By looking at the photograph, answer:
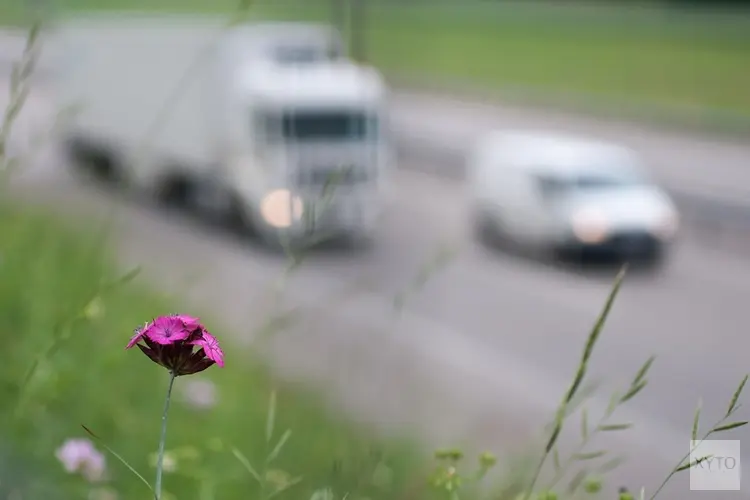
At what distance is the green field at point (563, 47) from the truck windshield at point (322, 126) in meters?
13.8

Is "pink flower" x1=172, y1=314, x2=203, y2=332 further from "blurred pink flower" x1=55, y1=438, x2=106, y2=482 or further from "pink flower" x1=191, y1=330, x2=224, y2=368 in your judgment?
"blurred pink flower" x1=55, y1=438, x2=106, y2=482

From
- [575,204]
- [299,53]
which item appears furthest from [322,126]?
[575,204]

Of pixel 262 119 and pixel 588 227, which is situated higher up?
pixel 262 119

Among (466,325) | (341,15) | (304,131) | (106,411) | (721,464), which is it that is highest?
(341,15)

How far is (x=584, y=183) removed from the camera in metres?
13.6

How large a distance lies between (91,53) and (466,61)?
22081mm

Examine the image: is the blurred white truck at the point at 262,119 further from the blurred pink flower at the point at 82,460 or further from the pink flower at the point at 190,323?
the pink flower at the point at 190,323

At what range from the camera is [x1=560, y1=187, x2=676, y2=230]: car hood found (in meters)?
13.3

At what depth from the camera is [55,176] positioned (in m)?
18.6

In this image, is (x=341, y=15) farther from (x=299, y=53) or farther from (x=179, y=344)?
(x=299, y=53)

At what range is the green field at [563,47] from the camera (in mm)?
31922

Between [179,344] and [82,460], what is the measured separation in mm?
966

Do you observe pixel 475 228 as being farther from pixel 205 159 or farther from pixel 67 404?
pixel 67 404

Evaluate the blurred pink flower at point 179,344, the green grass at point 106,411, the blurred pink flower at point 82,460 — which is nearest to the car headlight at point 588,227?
the green grass at point 106,411
